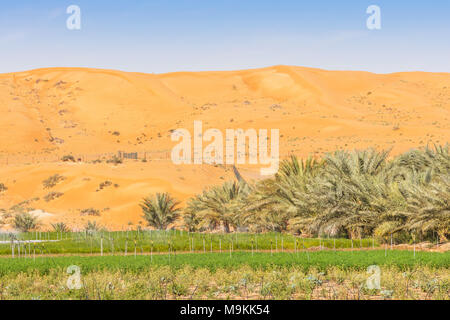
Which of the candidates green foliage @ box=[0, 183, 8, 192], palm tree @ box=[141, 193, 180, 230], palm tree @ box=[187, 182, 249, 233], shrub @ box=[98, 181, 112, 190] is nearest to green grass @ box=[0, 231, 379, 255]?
palm tree @ box=[187, 182, 249, 233]

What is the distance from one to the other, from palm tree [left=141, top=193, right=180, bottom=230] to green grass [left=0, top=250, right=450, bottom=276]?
18.0 m

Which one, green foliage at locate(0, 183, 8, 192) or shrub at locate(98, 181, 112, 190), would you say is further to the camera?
green foliage at locate(0, 183, 8, 192)

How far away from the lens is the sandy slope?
54.6m

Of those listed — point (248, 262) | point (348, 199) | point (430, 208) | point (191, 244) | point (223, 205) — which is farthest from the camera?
point (223, 205)

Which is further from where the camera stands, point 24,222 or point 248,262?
point 24,222

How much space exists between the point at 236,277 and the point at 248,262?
80.8 inches

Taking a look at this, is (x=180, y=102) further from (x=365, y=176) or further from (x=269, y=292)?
(x=269, y=292)

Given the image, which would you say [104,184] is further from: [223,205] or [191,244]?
[191,244]

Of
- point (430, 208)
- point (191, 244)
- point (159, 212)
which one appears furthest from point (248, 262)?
point (159, 212)

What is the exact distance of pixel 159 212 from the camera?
1569 inches

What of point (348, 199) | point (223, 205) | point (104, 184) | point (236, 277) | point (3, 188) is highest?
point (348, 199)

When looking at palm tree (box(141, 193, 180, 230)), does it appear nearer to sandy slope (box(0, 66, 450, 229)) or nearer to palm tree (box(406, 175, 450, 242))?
sandy slope (box(0, 66, 450, 229))

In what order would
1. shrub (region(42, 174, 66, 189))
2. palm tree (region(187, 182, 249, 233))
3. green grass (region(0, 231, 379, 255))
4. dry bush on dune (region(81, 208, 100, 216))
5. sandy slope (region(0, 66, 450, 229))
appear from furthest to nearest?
shrub (region(42, 174, 66, 189)) < sandy slope (region(0, 66, 450, 229)) < dry bush on dune (region(81, 208, 100, 216)) < palm tree (region(187, 182, 249, 233)) < green grass (region(0, 231, 379, 255))

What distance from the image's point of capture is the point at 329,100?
107 m
